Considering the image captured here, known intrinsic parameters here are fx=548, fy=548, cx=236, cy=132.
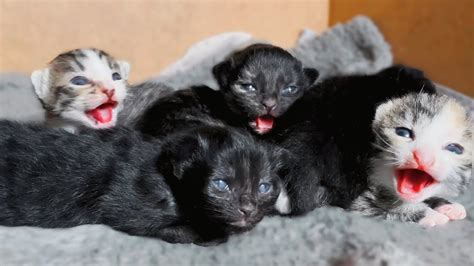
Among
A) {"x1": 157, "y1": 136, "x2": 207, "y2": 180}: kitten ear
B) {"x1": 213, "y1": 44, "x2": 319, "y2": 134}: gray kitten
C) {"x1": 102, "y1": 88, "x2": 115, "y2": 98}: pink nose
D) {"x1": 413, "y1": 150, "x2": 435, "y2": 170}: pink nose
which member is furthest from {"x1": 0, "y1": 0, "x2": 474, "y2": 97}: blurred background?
{"x1": 157, "y1": 136, "x2": 207, "y2": 180}: kitten ear

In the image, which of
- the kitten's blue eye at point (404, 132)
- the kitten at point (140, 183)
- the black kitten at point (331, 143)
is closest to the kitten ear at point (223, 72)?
the black kitten at point (331, 143)

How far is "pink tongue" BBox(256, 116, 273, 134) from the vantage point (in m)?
1.83

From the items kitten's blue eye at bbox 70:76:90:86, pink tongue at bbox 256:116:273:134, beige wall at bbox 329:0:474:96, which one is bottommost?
beige wall at bbox 329:0:474:96

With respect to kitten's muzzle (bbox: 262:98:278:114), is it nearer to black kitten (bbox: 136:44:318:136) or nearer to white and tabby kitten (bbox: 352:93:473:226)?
black kitten (bbox: 136:44:318:136)

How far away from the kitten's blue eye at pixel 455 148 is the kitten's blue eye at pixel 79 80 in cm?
118

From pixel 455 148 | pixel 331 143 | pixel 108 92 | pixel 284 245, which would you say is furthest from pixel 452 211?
pixel 108 92

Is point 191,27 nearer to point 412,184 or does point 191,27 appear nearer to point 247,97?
point 247,97

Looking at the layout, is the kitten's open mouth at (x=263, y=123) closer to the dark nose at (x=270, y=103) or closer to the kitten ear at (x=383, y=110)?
the dark nose at (x=270, y=103)

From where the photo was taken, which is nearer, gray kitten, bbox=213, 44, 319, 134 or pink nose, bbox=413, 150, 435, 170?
pink nose, bbox=413, 150, 435, 170

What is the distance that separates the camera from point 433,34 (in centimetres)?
288

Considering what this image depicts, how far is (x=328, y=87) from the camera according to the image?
70.2 inches

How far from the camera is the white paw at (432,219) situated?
1584mm

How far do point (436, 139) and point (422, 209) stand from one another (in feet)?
0.98

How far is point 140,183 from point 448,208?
3.02 feet
